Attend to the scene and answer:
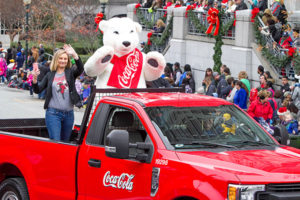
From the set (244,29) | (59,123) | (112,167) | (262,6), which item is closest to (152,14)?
(244,29)

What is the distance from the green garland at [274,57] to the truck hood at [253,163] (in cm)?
1145

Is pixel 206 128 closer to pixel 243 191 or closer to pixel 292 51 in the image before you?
pixel 243 191

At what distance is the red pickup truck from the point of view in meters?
5.59

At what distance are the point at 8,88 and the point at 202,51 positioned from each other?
1050 centimetres

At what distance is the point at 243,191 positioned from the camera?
17.8ft

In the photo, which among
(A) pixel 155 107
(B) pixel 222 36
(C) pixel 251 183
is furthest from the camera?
(B) pixel 222 36

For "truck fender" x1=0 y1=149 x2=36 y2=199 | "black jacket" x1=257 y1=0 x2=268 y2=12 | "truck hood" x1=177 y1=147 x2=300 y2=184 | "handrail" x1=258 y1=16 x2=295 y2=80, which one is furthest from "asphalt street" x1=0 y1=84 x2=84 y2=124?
"truck hood" x1=177 y1=147 x2=300 y2=184

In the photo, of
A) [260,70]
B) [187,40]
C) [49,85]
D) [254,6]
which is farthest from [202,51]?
[49,85]

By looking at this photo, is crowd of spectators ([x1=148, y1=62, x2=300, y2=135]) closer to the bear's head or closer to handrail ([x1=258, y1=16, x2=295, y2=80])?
handrail ([x1=258, y1=16, x2=295, y2=80])

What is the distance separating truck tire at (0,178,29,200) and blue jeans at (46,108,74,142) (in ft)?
2.96

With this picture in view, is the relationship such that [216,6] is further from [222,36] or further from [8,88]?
[8,88]

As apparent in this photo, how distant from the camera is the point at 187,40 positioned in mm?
25125

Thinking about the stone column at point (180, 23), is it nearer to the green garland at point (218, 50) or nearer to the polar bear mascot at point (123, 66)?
the green garland at point (218, 50)

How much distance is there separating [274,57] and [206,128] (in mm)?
12805
